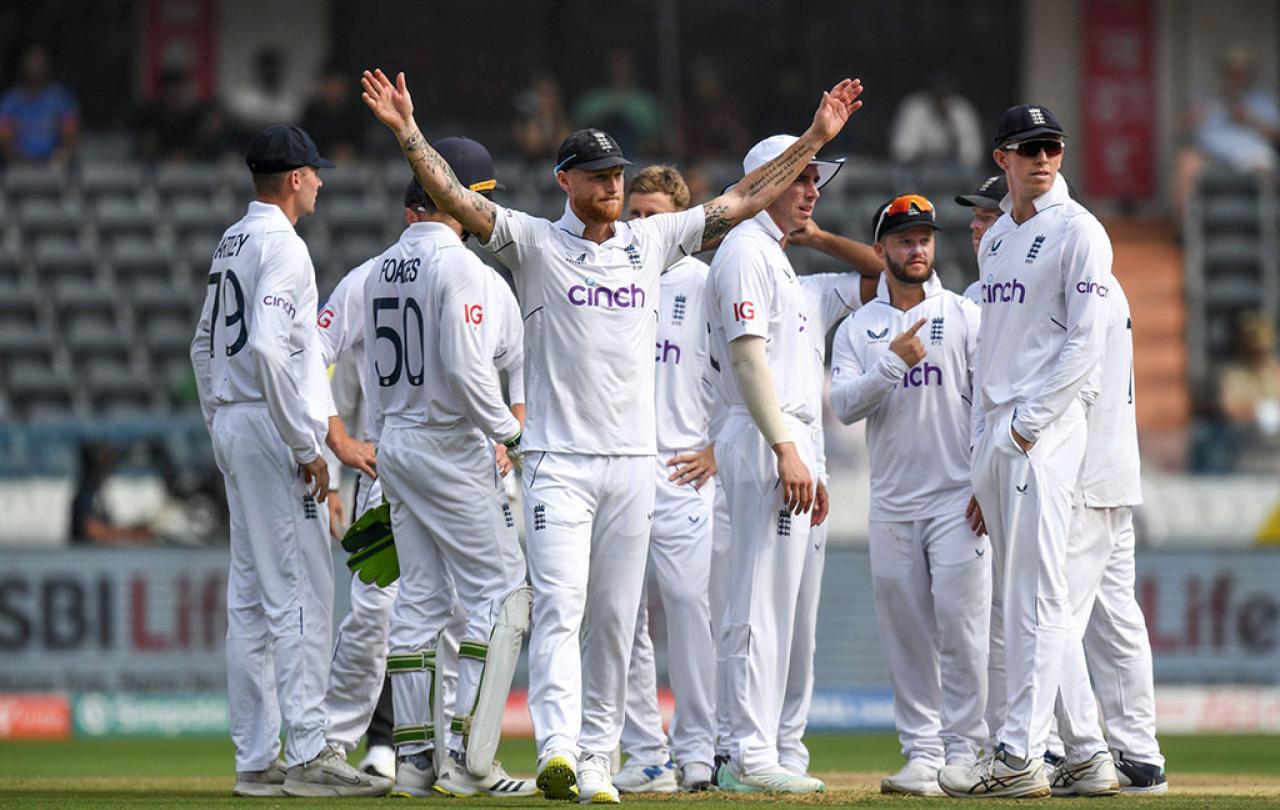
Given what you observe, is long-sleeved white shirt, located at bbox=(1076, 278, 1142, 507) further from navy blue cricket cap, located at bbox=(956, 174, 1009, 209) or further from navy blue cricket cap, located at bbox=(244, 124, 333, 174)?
navy blue cricket cap, located at bbox=(244, 124, 333, 174)

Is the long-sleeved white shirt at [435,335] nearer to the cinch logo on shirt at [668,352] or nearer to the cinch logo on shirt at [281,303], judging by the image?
the cinch logo on shirt at [281,303]

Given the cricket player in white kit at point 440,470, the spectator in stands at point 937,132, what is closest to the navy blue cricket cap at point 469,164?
the cricket player in white kit at point 440,470

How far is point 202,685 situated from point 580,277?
310 inches

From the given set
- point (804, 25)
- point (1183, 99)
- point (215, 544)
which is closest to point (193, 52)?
point (804, 25)

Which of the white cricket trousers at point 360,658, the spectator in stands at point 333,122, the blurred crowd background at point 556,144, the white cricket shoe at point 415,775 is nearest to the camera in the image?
the white cricket shoe at point 415,775

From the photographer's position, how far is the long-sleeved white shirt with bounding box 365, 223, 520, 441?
8094 mm

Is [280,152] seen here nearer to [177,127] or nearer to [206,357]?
[206,357]

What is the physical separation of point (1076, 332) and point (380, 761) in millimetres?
3924

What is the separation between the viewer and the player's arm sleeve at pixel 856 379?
854 centimetres

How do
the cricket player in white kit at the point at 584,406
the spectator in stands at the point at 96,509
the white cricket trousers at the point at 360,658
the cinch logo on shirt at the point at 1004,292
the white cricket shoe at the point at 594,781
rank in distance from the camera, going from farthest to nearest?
the spectator in stands at the point at 96,509 < the white cricket trousers at the point at 360,658 < the cinch logo on shirt at the point at 1004,292 < the cricket player in white kit at the point at 584,406 < the white cricket shoe at the point at 594,781

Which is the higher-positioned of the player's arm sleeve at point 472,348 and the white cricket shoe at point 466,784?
the player's arm sleeve at point 472,348

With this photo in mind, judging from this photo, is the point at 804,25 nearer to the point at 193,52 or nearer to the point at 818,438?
the point at 193,52

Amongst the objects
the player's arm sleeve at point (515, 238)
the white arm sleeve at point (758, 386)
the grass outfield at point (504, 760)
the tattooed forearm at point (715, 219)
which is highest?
the tattooed forearm at point (715, 219)

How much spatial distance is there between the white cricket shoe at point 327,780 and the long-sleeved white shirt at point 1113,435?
3.14 metres
